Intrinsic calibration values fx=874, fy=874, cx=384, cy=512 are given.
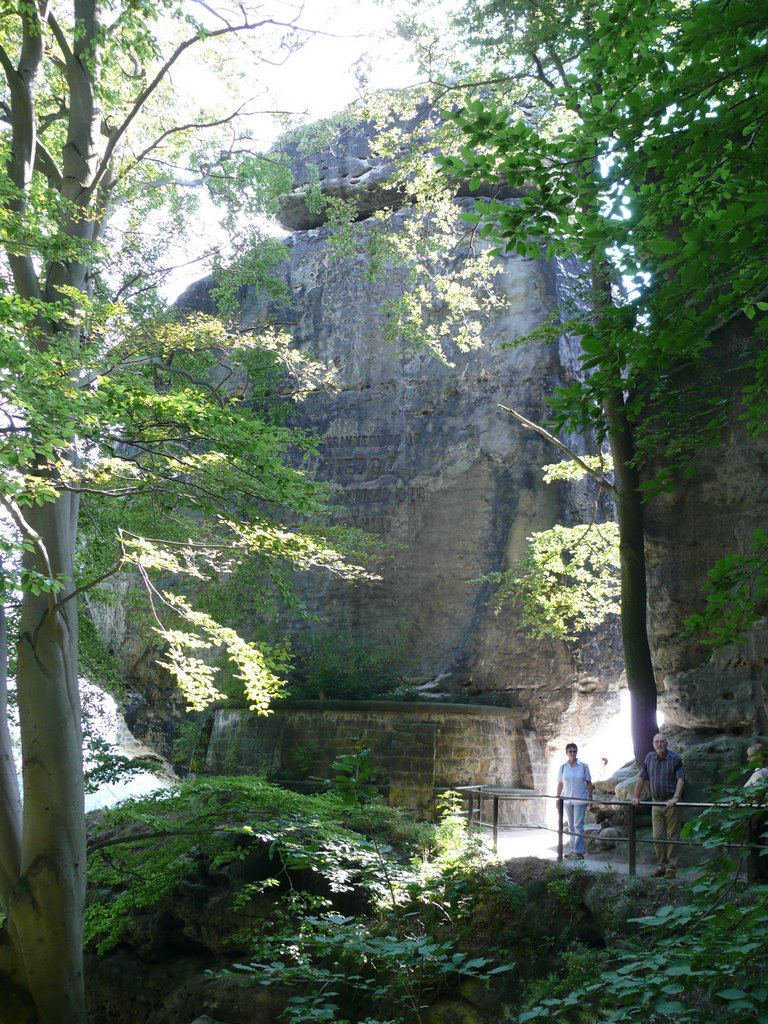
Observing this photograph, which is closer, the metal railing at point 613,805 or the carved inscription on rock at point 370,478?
the metal railing at point 613,805

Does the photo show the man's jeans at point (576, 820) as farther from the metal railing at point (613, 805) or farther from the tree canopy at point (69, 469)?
the tree canopy at point (69, 469)

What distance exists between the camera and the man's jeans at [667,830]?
25.8 ft

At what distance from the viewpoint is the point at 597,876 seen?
751cm

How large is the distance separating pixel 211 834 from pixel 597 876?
3.88m

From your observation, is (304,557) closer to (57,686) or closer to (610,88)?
(57,686)

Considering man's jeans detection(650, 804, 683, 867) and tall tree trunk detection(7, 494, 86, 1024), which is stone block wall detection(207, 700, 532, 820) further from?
tall tree trunk detection(7, 494, 86, 1024)

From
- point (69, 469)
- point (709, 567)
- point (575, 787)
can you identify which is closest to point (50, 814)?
point (69, 469)

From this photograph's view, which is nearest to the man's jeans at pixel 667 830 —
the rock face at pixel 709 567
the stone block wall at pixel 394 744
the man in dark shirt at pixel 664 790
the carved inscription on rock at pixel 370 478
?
the man in dark shirt at pixel 664 790

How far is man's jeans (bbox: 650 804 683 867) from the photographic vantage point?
788 centimetres

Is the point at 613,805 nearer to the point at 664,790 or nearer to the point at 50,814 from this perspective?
the point at 664,790

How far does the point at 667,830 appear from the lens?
7973 millimetres

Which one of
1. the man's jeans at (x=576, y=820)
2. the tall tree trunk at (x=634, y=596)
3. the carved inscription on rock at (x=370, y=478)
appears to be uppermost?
the carved inscription on rock at (x=370, y=478)

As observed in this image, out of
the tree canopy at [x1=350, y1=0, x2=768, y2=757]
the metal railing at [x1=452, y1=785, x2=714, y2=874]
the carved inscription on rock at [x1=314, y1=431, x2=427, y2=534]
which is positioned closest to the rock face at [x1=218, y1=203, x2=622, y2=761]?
the carved inscription on rock at [x1=314, y1=431, x2=427, y2=534]

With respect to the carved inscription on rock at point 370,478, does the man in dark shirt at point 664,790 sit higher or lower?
lower
